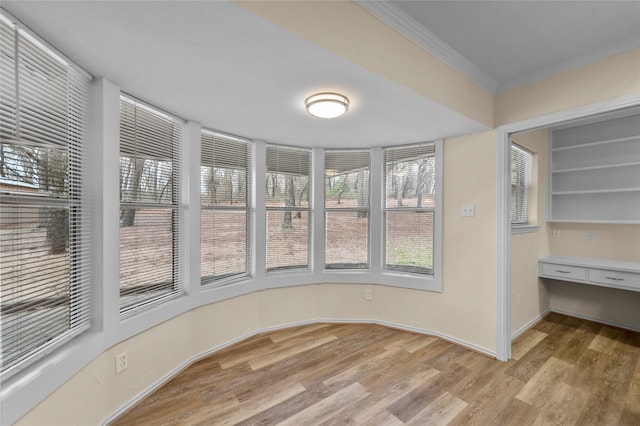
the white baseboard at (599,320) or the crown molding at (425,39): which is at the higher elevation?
the crown molding at (425,39)

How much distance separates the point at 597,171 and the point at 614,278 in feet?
4.39

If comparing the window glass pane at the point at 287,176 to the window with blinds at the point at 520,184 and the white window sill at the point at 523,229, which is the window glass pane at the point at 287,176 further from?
the window with blinds at the point at 520,184

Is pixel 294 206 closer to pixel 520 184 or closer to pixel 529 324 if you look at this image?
pixel 520 184

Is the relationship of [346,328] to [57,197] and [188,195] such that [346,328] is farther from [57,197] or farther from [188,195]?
[57,197]

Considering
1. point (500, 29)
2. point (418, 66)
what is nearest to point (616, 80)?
point (500, 29)

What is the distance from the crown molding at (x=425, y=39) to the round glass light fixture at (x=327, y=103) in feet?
1.67

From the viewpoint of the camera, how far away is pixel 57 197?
4.97ft

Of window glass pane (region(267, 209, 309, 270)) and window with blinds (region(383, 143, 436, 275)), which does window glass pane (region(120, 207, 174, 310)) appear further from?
window with blinds (region(383, 143, 436, 275))

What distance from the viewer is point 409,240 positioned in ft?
10.8

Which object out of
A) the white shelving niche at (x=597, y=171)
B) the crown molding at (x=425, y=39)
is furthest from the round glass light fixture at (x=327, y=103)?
the white shelving niche at (x=597, y=171)

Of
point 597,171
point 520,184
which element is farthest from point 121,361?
point 597,171

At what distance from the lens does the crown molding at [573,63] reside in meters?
1.94

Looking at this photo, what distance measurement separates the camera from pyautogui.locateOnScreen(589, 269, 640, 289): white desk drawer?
2830mm

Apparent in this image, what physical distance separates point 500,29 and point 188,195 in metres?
2.71
